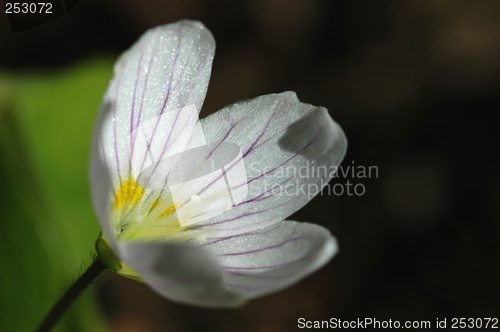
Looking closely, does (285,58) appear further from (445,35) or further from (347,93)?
(445,35)

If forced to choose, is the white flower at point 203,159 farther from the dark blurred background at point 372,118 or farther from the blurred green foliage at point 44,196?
the dark blurred background at point 372,118

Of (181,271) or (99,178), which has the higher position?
(99,178)

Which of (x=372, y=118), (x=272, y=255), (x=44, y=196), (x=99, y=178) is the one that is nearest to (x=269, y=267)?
(x=272, y=255)

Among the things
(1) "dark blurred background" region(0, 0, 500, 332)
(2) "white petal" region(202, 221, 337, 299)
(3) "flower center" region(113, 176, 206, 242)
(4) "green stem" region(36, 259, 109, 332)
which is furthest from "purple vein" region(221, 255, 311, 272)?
(1) "dark blurred background" region(0, 0, 500, 332)

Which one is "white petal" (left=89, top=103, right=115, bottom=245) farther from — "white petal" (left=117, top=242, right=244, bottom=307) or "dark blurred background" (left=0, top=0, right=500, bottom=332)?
"dark blurred background" (left=0, top=0, right=500, bottom=332)

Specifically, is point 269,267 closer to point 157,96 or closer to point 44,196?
point 157,96

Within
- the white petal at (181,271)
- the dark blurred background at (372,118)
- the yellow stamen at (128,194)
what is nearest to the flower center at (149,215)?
the yellow stamen at (128,194)
